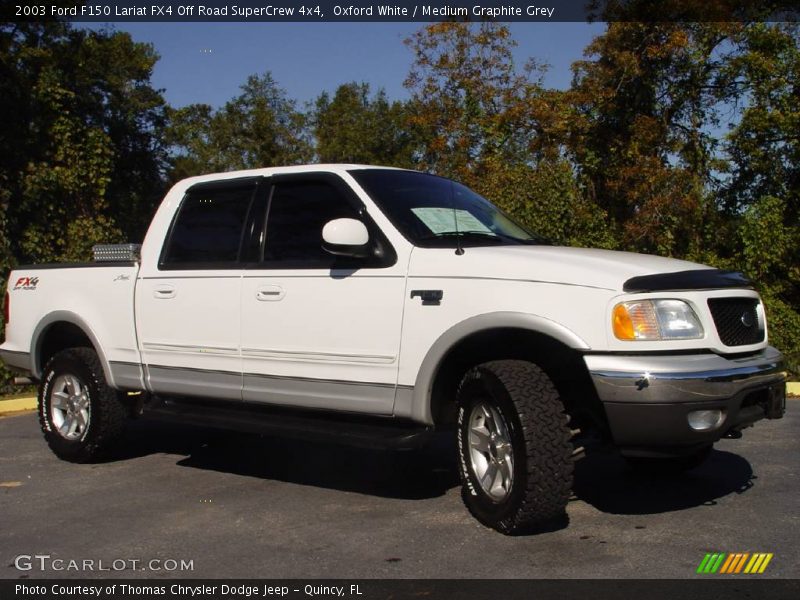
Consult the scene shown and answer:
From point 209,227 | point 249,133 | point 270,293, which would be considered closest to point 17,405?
point 209,227

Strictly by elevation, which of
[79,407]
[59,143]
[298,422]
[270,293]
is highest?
[59,143]

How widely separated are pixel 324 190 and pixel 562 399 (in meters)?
1.96

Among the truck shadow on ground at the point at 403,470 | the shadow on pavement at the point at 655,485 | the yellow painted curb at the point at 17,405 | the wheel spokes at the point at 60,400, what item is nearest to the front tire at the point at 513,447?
the truck shadow on ground at the point at 403,470

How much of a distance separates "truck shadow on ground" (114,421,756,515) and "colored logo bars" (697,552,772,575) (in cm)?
82

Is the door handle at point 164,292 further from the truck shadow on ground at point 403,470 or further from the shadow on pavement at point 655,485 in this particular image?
the shadow on pavement at point 655,485

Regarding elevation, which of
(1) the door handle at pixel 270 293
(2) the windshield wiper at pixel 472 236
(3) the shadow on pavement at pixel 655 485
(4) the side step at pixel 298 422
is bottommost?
(3) the shadow on pavement at pixel 655 485

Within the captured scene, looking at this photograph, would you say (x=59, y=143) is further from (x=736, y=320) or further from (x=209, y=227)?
(x=736, y=320)

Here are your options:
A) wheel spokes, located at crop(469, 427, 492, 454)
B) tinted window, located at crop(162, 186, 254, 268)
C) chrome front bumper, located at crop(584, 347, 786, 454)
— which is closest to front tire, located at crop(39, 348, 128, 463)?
tinted window, located at crop(162, 186, 254, 268)

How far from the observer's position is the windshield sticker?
18.2 feet

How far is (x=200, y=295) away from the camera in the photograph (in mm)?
6156

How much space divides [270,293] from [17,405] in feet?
18.6

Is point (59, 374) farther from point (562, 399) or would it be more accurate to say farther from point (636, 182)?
point (636, 182)

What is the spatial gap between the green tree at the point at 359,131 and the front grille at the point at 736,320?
124 feet

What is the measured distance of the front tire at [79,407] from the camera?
22.3 ft
